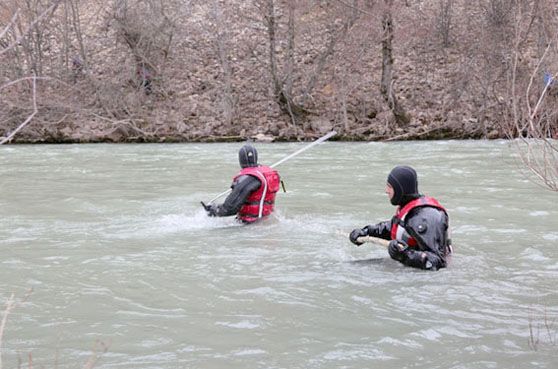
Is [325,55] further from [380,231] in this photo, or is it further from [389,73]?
[380,231]

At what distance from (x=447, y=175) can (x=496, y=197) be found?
97.1 inches

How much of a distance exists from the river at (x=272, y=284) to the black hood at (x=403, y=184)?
64 centimetres

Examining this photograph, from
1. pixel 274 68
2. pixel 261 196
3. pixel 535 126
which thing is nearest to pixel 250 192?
pixel 261 196

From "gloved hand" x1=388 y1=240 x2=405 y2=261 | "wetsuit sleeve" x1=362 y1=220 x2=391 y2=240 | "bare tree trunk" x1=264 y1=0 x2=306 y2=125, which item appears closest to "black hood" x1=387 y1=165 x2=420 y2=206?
"gloved hand" x1=388 y1=240 x2=405 y2=261

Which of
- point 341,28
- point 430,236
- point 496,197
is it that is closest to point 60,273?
point 430,236

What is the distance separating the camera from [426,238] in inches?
228

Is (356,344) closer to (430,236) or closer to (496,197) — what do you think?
(430,236)

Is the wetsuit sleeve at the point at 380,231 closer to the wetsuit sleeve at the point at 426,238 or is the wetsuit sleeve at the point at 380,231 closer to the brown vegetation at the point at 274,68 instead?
the wetsuit sleeve at the point at 426,238

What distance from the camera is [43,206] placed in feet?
34.1

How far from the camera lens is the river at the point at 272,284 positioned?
4.54 m

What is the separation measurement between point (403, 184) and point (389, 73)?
18166mm

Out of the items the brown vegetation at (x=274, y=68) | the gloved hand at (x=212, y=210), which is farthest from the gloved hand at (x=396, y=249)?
the brown vegetation at (x=274, y=68)

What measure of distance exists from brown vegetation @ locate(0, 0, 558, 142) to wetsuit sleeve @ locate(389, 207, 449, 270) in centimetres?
1519

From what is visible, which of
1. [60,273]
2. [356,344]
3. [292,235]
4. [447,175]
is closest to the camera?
[356,344]
